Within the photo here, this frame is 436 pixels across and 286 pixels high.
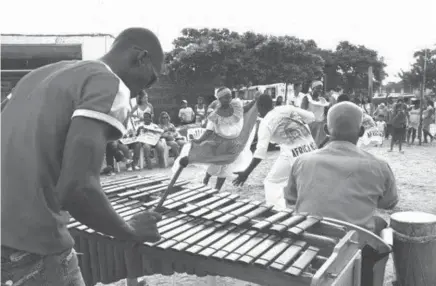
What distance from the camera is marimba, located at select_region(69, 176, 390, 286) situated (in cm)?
226

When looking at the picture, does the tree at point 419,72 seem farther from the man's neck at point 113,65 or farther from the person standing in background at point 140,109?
the man's neck at point 113,65

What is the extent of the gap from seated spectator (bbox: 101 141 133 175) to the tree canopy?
1547 cm

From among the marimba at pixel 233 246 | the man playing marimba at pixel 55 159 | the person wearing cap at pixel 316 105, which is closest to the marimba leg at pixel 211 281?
the marimba at pixel 233 246

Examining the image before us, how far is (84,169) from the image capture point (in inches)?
58.6

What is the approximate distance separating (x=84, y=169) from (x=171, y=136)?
10.9m

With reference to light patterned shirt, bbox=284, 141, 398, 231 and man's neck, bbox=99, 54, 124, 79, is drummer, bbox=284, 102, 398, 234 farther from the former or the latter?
man's neck, bbox=99, 54, 124, 79

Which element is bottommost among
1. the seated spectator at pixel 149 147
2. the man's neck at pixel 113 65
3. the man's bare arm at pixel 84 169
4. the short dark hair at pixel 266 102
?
the seated spectator at pixel 149 147

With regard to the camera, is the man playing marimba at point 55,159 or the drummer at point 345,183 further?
the drummer at point 345,183

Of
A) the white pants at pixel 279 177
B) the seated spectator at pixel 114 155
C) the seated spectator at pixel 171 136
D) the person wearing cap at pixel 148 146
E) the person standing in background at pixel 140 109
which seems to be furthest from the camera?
the seated spectator at pixel 171 136

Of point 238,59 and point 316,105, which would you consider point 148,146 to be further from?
point 238,59

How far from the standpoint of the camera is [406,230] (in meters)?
3.38

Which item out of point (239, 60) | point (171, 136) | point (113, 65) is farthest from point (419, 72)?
point (113, 65)

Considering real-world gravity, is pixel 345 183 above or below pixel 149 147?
above

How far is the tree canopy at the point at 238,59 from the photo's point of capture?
26.4 meters
